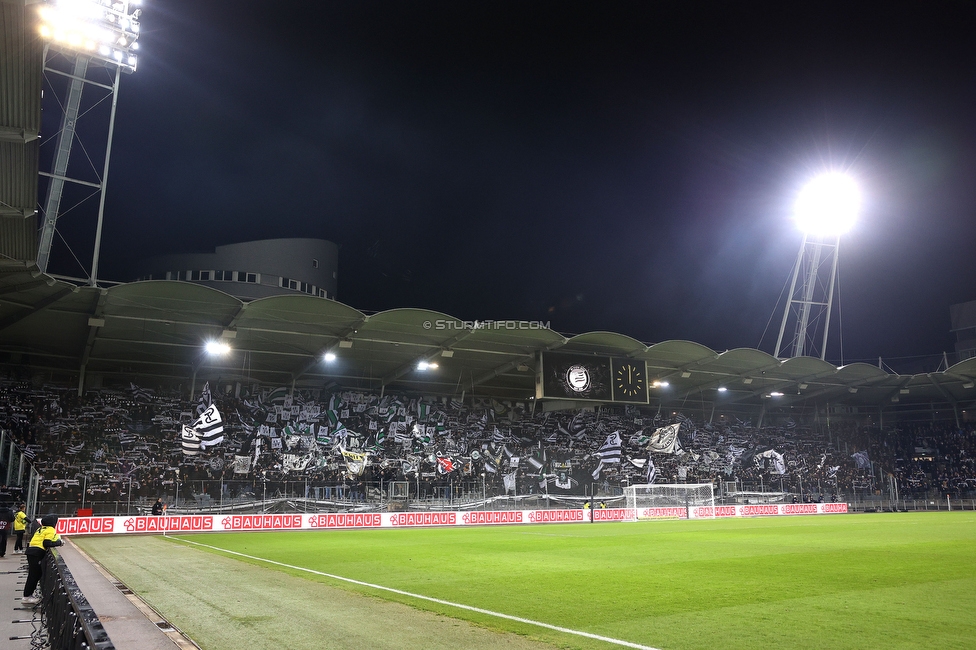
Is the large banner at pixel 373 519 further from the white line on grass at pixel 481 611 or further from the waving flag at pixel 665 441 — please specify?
the white line on grass at pixel 481 611

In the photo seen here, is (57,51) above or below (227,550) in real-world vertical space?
above

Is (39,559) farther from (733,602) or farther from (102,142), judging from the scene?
(102,142)

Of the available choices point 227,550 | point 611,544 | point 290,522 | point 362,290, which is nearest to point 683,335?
point 362,290

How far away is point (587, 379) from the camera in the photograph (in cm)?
3709

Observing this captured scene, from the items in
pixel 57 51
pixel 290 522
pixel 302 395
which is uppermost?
pixel 57 51

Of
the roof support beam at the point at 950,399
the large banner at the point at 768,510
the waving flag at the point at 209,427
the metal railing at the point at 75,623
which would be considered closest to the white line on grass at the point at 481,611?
the metal railing at the point at 75,623

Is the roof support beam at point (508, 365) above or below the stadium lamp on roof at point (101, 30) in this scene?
below

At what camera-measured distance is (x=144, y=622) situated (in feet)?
29.4

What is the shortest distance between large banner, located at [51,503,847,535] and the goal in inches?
2.4

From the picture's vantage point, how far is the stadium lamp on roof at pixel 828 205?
46781 millimetres

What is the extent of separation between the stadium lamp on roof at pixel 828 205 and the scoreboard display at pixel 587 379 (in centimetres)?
1971

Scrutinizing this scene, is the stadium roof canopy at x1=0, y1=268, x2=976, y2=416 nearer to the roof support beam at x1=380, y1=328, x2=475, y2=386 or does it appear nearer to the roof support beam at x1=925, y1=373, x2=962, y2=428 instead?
the roof support beam at x1=380, y1=328, x2=475, y2=386

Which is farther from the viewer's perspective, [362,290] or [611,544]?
[362,290]

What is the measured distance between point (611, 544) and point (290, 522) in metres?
18.9
